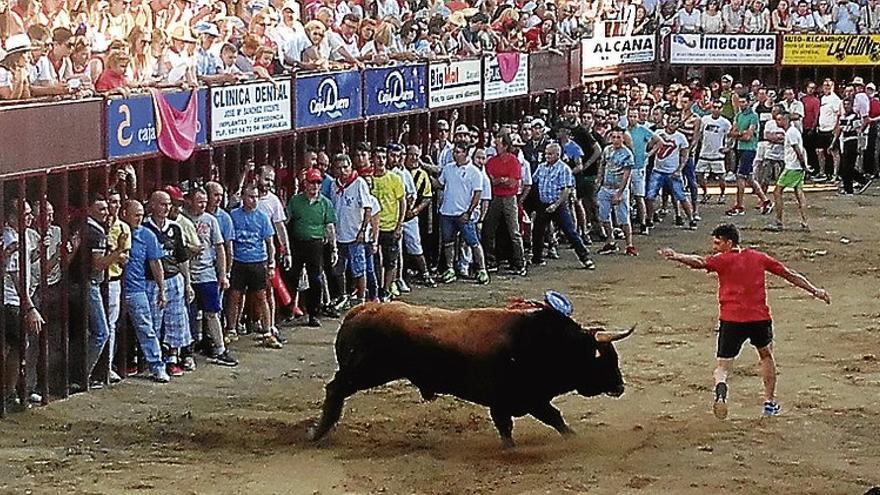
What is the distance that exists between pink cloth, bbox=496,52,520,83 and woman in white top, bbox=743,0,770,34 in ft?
33.3

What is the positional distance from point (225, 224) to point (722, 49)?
1923 cm

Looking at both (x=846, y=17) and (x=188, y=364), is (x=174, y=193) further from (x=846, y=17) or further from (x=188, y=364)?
(x=846, y=17)

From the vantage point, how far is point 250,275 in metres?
15.7

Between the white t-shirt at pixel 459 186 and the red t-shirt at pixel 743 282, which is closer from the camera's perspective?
the red t-shirt at pixel 743 282

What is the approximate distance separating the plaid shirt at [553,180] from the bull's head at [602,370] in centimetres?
863

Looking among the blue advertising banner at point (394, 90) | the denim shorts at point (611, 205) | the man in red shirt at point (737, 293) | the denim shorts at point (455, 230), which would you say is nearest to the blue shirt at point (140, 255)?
the man in red shirt at point (737, 293)

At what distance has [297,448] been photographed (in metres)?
12.0

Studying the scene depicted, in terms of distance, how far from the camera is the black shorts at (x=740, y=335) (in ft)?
40.5

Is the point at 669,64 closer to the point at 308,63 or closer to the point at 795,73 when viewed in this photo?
the point at 795,73

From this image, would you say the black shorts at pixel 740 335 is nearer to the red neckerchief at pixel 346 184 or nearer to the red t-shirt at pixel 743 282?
the red t-shirt at pixel 743 282

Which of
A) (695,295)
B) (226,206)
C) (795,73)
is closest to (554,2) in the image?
(795,73)

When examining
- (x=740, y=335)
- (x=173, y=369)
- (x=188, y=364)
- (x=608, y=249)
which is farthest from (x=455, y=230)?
(x=740, y=335)

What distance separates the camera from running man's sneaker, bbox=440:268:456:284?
19.8 m

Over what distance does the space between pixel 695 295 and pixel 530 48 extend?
730cm
